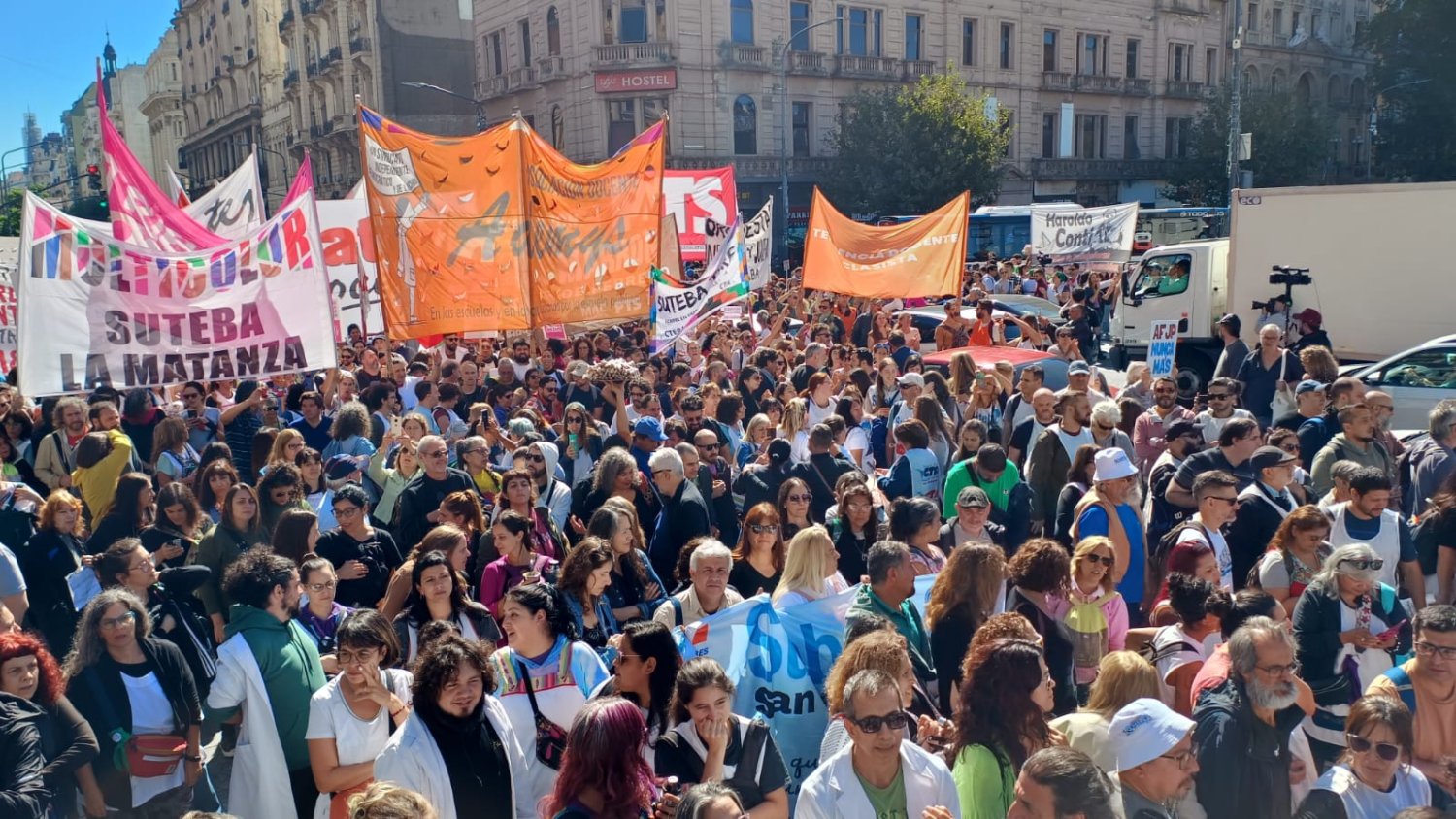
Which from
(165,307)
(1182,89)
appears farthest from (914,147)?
(165,307)

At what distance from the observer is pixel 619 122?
42156 millimetres

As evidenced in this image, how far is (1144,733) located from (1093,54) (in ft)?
174

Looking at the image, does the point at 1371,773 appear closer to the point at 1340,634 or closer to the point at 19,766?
the point at 1340,634

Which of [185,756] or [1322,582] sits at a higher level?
[1322,582]

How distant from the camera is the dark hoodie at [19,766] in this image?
3.66 m

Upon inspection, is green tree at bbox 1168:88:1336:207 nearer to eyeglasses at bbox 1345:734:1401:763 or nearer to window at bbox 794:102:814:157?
window at bbox 794:102:814:157

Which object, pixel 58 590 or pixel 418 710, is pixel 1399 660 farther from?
pixel 58 590

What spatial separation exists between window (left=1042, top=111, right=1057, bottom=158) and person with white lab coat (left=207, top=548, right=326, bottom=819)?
50.1 m

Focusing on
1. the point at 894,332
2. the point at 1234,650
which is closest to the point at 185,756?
the point at 1234,650

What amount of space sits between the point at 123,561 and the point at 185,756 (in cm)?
84

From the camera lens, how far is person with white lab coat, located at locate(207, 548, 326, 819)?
13.7ft

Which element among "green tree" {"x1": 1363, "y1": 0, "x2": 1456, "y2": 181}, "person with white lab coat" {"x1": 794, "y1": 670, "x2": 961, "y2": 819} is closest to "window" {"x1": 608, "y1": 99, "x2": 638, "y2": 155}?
"green tree" {"x1": 1363, "y1": 0, "x2": 1456, "y2": 181}

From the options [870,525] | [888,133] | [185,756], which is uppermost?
[888,133]

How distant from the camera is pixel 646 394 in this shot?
8.85m
